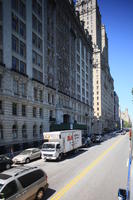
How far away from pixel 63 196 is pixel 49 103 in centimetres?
3337

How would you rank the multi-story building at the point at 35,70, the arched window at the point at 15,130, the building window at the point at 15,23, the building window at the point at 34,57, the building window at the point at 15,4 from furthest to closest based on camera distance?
the building window at the point at 34,57 < the building window at the point at 15,4 < the building window at the point at 15,23 < the arched window at the point at 15,130 < the multi-story building at the point at 35,70

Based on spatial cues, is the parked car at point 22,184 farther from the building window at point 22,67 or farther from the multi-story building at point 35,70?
the building window at point 22,67

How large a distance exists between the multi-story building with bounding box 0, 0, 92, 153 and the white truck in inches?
369

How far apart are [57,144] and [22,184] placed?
12537 mm

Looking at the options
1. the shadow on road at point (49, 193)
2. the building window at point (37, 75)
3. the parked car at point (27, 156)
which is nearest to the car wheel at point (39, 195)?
the shadow on road at point (49, 193)

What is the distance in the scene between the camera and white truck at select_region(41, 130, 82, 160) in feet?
64.4

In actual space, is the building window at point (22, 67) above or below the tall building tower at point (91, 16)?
below

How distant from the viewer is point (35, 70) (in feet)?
124

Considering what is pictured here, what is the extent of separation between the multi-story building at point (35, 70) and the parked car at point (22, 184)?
18.8 m

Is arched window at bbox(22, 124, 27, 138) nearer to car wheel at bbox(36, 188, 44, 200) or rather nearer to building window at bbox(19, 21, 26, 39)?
building window at bbox(19, 21, 26, 39)

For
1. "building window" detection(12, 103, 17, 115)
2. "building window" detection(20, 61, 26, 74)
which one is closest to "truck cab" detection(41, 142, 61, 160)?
"building window" detection(12, 103, 17, 115)

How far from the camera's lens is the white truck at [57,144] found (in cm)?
1963

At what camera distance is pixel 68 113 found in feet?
179

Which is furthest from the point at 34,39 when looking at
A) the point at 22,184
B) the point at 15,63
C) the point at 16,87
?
the point at 22,184
